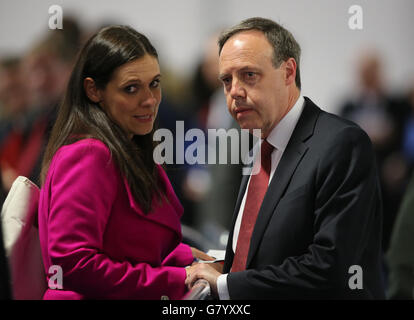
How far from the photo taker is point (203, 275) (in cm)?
165

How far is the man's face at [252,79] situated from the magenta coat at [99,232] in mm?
352

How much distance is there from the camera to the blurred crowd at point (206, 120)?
234cm

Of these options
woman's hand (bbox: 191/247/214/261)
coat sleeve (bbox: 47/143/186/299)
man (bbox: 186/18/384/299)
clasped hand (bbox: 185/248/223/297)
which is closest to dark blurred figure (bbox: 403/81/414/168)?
man (bbox: 186/18/384/299)

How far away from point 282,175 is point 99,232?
0.49 m

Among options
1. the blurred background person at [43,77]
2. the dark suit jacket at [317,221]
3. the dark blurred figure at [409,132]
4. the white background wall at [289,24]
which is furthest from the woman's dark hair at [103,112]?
the dark blurred figure at [409,132]

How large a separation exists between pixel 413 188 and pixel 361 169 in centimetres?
81

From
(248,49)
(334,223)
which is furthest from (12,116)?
(334,223)

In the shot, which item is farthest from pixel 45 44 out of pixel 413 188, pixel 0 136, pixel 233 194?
pixel 413 188

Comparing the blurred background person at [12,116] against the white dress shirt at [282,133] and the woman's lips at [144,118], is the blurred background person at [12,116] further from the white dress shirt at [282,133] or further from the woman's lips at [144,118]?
the white dress shirt at [282,133]

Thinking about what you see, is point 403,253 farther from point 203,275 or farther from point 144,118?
point 144,118

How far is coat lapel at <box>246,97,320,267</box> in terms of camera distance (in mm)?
1570

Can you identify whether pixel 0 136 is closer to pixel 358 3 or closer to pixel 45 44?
pixel 45 44

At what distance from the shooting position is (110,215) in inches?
61.3

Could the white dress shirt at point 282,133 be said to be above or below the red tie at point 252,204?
above
